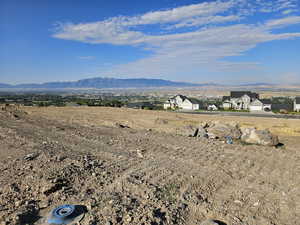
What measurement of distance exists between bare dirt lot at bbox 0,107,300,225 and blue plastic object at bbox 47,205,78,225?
0.26 m

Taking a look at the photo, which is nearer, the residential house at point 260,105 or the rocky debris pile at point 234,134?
the rocky debris pile at point 234,134

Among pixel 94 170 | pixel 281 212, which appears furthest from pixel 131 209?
pixel 281 212

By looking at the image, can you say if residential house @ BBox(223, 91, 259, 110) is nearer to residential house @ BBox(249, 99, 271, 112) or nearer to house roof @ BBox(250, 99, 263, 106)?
house roof @ BBox(250, 99, 263, 106)

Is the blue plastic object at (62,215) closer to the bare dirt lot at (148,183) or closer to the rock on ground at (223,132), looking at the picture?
the bare dirt lot at (148,183)

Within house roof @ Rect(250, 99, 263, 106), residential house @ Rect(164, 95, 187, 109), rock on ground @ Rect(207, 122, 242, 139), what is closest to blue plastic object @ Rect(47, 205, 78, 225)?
rock on ground @ Rect(207, 122, 242, 139)

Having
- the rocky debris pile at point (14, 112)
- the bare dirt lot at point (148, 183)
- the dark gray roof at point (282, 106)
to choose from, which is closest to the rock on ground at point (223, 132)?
the bare dirt lot at point (148, 183)

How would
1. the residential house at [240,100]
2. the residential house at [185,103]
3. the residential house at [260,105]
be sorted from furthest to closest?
the residential house at [240,100], the residential house at [185,103], the residential house at [260,105]

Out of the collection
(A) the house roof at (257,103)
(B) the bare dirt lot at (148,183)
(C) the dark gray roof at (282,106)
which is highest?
(B) the bare dirt lot at (148,183)

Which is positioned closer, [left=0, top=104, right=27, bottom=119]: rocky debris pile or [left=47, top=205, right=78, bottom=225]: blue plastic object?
[left=47, top=205, right=78, bottom=225]: blue plastic object

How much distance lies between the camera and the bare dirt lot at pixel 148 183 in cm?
484

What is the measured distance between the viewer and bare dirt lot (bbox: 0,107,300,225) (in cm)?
484

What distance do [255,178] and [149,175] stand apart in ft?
9.67

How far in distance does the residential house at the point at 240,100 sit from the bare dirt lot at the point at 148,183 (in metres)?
54.1

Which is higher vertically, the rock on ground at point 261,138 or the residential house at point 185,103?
the rock on ground at point 261,138
